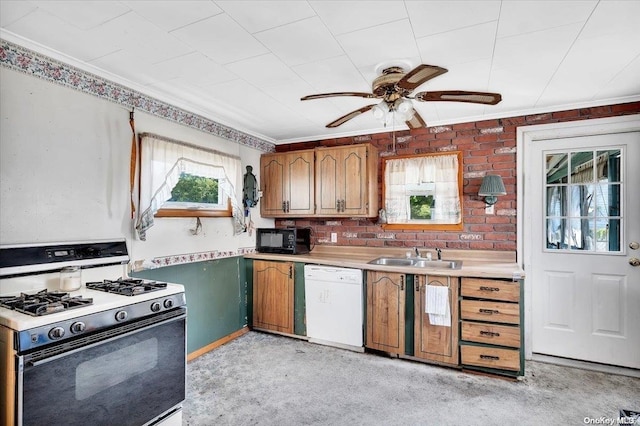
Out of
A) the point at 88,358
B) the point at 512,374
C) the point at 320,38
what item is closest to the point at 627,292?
the point at 512,374

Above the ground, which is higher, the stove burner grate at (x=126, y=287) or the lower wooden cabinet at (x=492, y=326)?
the stove burner grate at (x=126, y=287)

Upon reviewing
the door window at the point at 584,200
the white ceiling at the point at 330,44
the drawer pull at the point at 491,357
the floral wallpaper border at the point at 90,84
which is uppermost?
the white ceiling at the point at 330,44

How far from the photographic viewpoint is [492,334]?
279 cm

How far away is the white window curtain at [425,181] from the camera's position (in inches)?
141

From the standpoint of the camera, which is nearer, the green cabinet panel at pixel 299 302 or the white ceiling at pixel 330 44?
the white ceiling at pixel 330 44

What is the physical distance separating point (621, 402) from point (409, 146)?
Result: 283 cm

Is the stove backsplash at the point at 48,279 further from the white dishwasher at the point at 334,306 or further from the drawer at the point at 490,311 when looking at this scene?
the drawer at the point at 490,311

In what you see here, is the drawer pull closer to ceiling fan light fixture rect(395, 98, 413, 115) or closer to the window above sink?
the window above sink

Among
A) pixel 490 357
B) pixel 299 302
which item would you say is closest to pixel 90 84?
pixel 299 302

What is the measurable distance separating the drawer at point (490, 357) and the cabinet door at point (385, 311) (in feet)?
1.80

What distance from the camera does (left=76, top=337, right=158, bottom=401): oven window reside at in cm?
166

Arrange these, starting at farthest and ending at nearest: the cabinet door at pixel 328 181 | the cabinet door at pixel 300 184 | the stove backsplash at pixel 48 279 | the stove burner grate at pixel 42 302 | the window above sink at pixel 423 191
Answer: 1. the cabinet door at pixel 300 184
2. the cabinet door at pixel 328 181
3. the window above sink at pixel 423 191
4. the stove backsplash at pixel 48 279
5. the stove burner grate at pixel 42 302

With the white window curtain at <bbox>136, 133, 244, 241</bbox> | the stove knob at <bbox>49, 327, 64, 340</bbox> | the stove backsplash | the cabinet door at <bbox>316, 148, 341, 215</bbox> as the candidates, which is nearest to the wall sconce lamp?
the cabinet door at <bbox>316, 148, 341, 215</bbox>

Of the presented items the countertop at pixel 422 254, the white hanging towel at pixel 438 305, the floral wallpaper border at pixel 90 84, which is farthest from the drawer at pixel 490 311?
the floral wallpaper border at pixel 90 84
